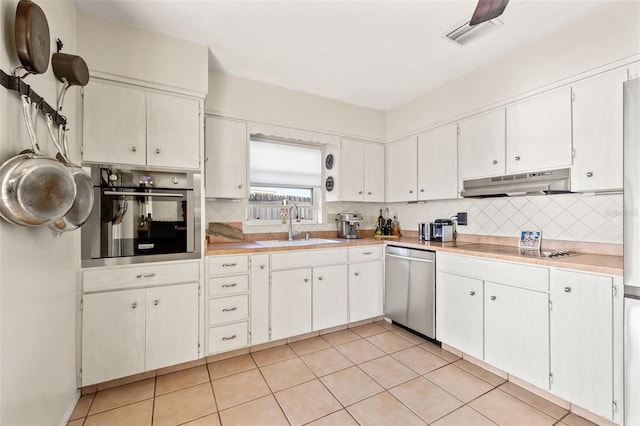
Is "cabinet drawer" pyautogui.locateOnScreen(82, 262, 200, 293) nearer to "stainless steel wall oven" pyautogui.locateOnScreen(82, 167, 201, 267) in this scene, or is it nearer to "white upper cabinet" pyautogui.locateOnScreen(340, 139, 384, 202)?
"stainless steel wall oven" pyautogui.locateOnScreen(82, 167, 201, 267)

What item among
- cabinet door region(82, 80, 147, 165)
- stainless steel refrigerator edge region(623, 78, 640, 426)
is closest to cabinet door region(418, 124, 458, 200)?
stainless steel refrigerator edge region(623, 78, 640, 426)

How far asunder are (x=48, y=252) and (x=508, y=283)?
2.90 m

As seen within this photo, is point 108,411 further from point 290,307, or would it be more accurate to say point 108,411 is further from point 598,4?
point 598,4

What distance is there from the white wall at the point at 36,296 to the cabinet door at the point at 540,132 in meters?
3.16

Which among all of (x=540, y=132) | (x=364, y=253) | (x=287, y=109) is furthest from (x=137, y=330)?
(x=540, y=132)

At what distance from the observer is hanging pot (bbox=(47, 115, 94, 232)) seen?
4.91 feet

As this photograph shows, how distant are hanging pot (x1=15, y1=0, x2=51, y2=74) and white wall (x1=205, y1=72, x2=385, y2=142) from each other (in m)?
1.48

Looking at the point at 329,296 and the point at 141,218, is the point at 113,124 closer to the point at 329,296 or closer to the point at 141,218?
the point at 141,218

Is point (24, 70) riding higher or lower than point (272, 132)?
lower

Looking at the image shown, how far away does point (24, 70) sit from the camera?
1.23 meters

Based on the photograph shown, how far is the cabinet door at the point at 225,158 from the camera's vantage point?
2695mm

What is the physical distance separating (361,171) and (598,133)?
2.17m

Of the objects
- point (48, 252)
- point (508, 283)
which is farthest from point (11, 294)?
point (508, 283)

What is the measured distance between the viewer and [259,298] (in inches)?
98.0
